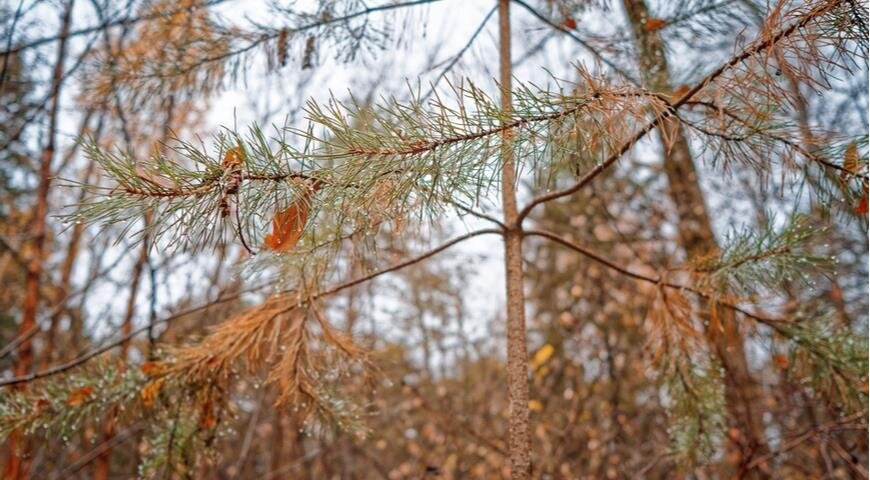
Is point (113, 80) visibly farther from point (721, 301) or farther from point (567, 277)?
point (567, 277)

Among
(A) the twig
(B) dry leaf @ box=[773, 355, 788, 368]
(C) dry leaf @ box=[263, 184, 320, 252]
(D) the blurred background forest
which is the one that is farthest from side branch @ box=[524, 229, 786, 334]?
(C) dry leaf @ box=[263, 184, 320, 252]

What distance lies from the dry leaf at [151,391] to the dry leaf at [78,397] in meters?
0.12

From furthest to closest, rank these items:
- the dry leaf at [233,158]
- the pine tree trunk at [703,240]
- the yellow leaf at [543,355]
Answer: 1. the yellow leaf at [543,355]
2. the pine tree trunk at [703,240]
3. the dry leaf at [233,158]

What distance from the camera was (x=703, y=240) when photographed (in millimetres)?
2725

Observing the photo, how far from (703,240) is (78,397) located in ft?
7.80

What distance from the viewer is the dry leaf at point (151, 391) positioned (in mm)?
1307

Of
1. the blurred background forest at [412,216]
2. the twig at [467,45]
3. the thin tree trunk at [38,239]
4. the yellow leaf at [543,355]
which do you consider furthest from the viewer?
the yellow leaf at [543,355]

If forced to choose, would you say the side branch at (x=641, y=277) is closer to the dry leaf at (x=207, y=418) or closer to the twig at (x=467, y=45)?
the twig at (x=467, y=45)

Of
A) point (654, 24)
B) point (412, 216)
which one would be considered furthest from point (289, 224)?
point (654, 24)

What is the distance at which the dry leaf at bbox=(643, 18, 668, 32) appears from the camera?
5.13 feet

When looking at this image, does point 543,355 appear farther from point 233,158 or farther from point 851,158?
point 233,158

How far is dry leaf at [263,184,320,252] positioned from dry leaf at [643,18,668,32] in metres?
1.10

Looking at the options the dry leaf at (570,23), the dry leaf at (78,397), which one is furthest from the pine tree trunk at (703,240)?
the dry leaf at (78,397)

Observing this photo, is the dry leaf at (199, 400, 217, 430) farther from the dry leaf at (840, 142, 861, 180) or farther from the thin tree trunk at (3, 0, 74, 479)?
the dry leaf at (840, 142, 861, 180)
